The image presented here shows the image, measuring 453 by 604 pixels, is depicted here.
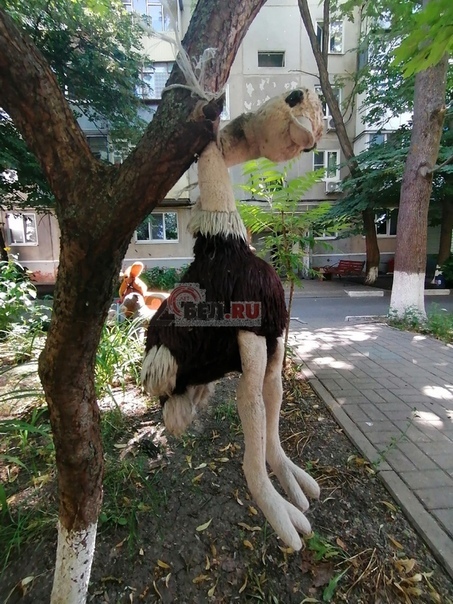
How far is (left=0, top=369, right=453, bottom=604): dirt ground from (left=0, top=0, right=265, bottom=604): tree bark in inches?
30.0

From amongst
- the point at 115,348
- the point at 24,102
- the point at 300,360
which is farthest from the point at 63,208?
the point at 300,360

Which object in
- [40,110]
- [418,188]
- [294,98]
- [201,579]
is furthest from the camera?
[418,188]

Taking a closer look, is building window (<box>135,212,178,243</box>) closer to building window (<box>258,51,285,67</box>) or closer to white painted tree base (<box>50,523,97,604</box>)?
building window (<box>258,51,285,67</box>)

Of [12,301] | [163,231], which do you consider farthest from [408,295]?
[163,231]

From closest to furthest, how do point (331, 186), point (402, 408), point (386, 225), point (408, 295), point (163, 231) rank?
point (402, 408) < point (408, 295) < point (331, 186) < point (163, 231) < point (386, 225)

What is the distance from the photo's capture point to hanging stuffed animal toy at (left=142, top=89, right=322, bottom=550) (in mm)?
1000

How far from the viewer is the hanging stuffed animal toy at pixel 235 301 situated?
3.28ft

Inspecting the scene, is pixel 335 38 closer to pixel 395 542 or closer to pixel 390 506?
pixel 390 506

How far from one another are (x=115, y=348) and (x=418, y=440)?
8.72 ft

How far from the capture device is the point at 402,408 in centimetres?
288

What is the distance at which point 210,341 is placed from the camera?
1.11 meters

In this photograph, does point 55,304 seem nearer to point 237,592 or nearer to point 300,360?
point 237,592

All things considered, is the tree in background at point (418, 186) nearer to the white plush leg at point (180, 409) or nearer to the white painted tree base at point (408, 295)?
the white painted tree base at point (408, 295)

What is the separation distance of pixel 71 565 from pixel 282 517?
2.60 ft
